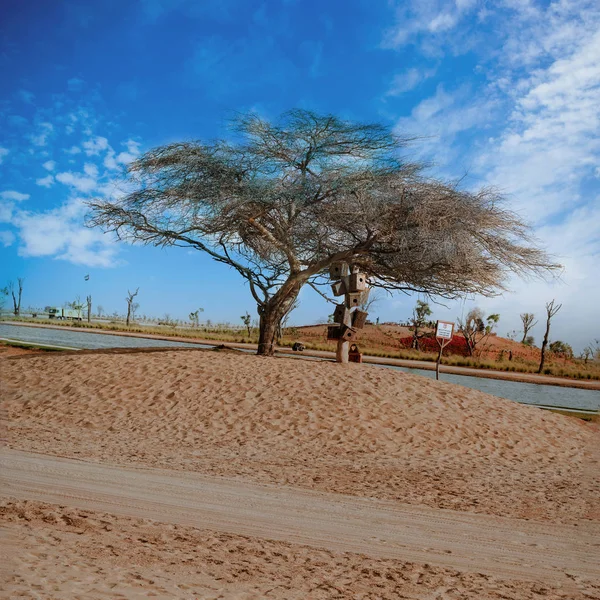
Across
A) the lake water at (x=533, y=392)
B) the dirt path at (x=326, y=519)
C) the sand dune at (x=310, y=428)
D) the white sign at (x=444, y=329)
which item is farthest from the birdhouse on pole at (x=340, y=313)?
the dirt path at (x=326, y=519)

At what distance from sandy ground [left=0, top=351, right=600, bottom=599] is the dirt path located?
286mm

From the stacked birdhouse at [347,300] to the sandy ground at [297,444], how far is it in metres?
1.48

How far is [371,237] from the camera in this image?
674 inches

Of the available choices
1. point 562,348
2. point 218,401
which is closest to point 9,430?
point 218,401

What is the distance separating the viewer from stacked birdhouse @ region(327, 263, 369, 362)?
1658cm

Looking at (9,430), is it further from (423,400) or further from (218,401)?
(423,400)

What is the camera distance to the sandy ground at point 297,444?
5098 millimetres

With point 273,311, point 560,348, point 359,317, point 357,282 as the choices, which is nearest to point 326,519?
point 357,282

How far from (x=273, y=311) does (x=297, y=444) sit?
774 centimetres

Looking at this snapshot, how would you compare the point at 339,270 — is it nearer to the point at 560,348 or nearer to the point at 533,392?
the point at 533,392

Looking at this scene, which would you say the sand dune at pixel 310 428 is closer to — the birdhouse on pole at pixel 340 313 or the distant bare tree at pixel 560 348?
the birdhouse on pole at pixel 340 313

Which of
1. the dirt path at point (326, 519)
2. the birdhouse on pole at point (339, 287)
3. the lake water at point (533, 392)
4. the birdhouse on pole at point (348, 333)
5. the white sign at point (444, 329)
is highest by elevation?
the birdhouse on pole at point (339, 287)

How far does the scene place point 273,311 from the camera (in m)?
18.2

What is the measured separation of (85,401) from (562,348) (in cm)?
4478
